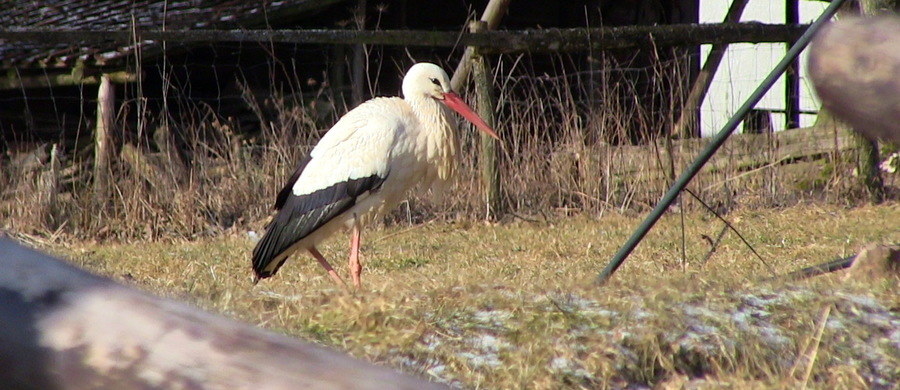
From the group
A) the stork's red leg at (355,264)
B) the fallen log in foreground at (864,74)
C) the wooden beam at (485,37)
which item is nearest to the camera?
the fallen log in foreground at (864,74)

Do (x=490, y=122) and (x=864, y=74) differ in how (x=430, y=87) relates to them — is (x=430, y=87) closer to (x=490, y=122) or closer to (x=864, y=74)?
(x=490, y=122)

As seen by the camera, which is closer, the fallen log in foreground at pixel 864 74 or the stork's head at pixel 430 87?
the fallen log in foreground at pixel 864 74

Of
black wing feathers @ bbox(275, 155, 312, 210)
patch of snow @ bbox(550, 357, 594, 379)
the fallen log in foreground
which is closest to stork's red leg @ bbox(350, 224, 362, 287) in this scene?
black wing feathers @ bbox(275, 155, 312, 210)

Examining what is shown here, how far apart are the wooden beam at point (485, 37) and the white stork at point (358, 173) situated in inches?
73.4

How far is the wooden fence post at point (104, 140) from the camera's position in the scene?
9008mm

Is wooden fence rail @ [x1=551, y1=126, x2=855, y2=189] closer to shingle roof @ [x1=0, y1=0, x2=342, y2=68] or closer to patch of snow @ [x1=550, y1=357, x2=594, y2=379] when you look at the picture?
shingle roof @ [x1=0, y1=0, x2=342, y2=68]

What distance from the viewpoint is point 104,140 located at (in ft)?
30.3

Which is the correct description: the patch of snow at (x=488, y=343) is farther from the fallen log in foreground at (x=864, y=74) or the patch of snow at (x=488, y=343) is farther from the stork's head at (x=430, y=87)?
the stork's head at (x=430, y=87)

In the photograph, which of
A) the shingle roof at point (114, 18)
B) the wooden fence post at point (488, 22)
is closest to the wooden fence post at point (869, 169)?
the wooden fence post at point (488, 22)

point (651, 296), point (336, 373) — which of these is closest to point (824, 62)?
point (336, 373)

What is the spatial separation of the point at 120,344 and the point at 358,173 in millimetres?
5047

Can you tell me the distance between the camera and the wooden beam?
850 centimetres

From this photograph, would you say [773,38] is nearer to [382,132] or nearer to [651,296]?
[382,132]

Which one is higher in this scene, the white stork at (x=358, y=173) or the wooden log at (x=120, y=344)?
the wooden log at (x=120, y=344)
